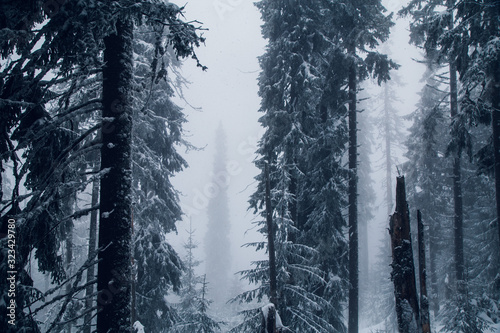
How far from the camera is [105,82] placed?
16.4 feet

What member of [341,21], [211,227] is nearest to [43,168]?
[341,21]

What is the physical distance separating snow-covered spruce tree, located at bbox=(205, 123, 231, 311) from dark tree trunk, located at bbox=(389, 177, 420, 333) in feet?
142

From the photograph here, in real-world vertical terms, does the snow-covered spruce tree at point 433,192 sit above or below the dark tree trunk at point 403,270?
above

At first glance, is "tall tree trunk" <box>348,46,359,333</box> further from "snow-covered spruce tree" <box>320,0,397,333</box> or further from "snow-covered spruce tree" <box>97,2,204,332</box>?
"snow-covered spruce tree" <box>97,2,204,332</box>

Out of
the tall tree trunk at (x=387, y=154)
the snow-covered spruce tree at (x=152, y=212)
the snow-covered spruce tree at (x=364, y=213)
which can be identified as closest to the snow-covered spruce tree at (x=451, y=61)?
the snow-covered spruce tree at (x=152, y=212)

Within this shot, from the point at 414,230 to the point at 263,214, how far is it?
1973 cm

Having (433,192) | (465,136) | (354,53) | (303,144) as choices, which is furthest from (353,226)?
(433,192)

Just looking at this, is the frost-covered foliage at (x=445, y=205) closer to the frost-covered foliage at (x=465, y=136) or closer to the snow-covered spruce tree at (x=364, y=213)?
the frost-covered foliage at (x=465, y=136)

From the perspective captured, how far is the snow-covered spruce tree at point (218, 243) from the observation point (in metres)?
50.2

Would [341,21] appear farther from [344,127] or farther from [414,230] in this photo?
[414,230]

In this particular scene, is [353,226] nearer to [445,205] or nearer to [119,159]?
[119,159]

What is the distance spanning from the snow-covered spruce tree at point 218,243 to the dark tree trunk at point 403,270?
142 feet

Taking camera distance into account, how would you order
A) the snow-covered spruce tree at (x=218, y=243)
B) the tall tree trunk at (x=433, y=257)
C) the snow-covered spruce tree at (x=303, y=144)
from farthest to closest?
the snow-covered spruce tree at (x=218, y=243), the tall tree trunk at (x=433, y=257), the snow-covered spruce tree at (x=303, y=144)

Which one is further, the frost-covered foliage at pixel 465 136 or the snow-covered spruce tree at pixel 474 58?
the frost-covered foliage at pixel 465 136
